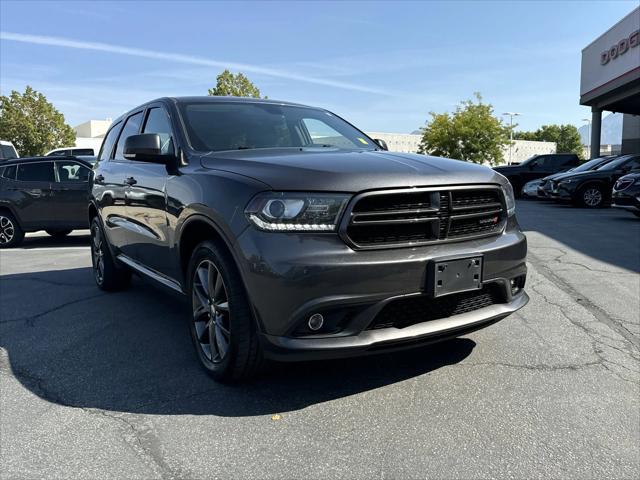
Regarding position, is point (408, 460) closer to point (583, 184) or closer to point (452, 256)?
point (452, 256)

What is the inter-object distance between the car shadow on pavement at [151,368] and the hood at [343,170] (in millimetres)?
1132

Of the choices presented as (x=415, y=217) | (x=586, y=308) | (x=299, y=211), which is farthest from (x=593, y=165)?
(x=299, y=211)

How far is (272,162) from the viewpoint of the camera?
3062 millimetres

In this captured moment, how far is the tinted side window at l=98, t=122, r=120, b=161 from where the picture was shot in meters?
5.71

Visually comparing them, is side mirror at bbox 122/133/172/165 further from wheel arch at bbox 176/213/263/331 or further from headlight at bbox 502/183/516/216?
headlight at bbox 502/183/516/216

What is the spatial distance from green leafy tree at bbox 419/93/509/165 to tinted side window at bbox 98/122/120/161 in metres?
40.9

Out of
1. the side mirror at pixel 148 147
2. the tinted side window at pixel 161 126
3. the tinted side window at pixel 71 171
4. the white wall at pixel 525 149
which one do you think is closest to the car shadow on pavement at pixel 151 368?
the side mirror at pixel 148 147

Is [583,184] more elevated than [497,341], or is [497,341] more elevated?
[583,184]

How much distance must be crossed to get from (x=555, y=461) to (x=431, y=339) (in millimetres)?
804

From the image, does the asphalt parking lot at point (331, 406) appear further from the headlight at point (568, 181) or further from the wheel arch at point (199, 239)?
the headlight at point (568, 181)

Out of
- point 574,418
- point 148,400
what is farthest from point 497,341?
point 148,400

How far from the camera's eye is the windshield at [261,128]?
3.87 meters

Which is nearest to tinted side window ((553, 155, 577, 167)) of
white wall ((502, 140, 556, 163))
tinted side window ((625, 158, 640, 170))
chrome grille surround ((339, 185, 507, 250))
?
tinted side window ((625, 158, 640, 170))

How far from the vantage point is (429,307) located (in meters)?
2.95
